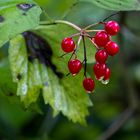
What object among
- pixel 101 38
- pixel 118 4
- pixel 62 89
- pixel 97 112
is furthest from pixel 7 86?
pixel 97 112

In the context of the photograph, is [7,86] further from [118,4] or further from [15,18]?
[118,4]

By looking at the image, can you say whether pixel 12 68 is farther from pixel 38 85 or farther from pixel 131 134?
pixel 131 134

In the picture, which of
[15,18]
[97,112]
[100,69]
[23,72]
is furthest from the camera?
[97,112]

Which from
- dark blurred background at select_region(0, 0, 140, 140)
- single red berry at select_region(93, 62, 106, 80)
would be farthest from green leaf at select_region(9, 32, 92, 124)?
dark blurred background at select_region(0, 0, 140, 140)

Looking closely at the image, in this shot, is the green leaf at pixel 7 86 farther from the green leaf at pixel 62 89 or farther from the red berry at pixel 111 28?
the red berry at pixel 111 28

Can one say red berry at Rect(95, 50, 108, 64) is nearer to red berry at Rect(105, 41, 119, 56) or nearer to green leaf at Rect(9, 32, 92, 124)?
red berry at Rect(105, 41, 119, 56)

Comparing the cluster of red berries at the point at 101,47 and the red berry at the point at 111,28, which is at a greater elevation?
the red berry at the point at 111,28

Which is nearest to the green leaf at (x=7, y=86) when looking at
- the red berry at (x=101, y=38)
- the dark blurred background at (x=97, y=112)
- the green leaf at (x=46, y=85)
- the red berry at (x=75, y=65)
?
the green leaf at (x=46, y=85)
